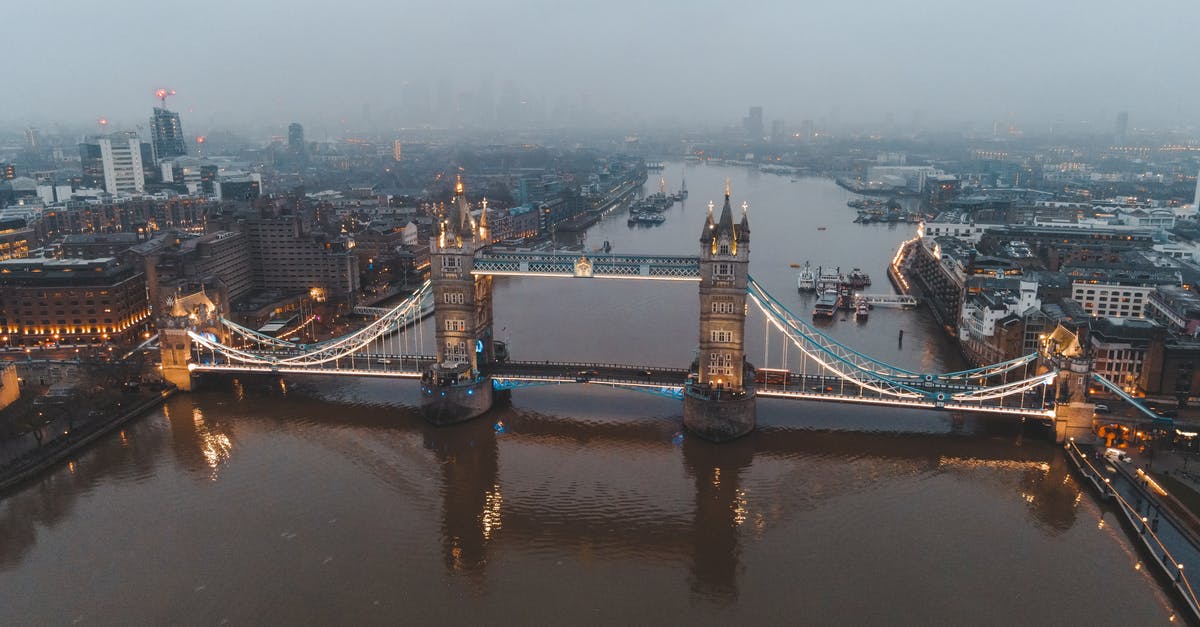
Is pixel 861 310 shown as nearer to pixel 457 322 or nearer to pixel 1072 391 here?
pixel 1072 391

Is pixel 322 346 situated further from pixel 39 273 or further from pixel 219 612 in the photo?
pixel 39 273

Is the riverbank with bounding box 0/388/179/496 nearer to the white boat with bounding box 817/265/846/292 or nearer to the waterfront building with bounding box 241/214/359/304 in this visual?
the waterfront building with bounding box 241/214/359/304

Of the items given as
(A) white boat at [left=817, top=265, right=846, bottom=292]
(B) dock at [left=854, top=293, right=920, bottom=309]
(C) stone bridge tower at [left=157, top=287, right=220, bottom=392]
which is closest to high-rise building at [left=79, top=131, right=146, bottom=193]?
(C) stone bridge tower at [left=157, top=287, right=220, bottom=392]

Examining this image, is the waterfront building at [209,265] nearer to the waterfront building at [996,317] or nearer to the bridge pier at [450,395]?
the bridge pier at [450,395]

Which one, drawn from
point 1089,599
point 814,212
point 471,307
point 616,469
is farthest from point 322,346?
point 814,212

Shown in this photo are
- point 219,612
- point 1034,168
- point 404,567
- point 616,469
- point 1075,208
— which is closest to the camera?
point 219,612

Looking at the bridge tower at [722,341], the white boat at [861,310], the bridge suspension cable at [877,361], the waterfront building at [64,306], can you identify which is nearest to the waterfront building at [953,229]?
the white boat at [861,310]
